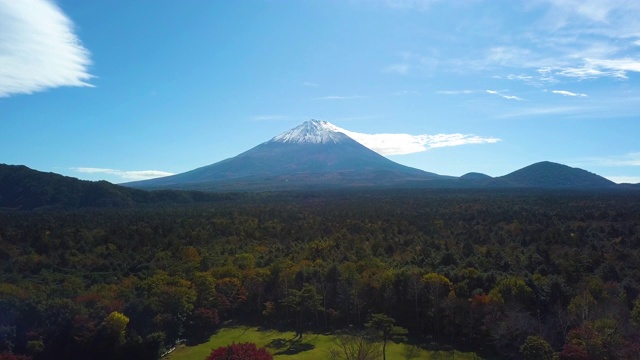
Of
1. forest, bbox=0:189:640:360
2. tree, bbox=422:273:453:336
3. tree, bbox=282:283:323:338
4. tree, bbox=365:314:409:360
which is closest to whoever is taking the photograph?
forest, bbox=0:189:640:360

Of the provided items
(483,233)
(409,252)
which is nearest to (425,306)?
(409,252)

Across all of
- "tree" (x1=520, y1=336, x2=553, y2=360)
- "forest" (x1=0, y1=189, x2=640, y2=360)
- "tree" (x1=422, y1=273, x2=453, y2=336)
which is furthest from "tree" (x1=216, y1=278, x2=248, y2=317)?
"tree" (x1=520, y1=336, x2=553, y2=360)

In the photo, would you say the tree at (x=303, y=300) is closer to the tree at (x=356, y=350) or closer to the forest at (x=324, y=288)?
the forest at (x=324, y=288)

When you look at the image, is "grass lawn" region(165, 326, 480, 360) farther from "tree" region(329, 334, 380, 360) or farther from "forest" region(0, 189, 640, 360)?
"tree" region(329, 334, 380, 360)

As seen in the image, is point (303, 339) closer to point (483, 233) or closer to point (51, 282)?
point (51, 282)

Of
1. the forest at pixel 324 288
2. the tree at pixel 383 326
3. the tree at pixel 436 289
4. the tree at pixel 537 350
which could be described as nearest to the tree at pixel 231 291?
the forest at pixel 324 288

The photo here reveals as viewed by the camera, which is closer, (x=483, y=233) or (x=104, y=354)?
(x=104, y=354)

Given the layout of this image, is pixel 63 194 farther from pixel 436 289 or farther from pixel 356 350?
pixel 356 350

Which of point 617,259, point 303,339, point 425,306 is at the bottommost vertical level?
point 303,339
